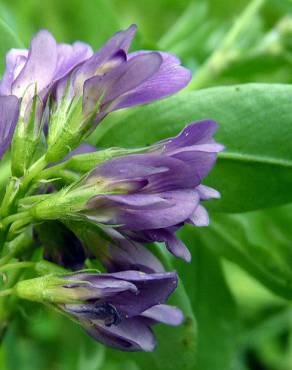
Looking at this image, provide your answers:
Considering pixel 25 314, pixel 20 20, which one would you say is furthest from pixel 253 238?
pixel 20 20

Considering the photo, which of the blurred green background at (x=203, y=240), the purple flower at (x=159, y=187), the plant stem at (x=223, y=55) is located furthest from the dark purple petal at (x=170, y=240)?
the plant stem at (x=223, y=55)

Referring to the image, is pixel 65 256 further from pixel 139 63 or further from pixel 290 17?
pixel 290 17

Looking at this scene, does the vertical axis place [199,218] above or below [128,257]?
above

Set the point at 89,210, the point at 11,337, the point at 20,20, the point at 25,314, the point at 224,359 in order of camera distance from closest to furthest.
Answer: the point at 89,210 → the point at 25,314 → the point at 224,359 → the point at 11,337 → the point at 20,20

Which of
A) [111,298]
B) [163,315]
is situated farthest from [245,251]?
[111,298]

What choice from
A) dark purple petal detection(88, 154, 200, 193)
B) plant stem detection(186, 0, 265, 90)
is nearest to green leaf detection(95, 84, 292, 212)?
dark purple petal detection(88, 154, 200, 193)

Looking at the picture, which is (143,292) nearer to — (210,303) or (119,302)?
(119,302)

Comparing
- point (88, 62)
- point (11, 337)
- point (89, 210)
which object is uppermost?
point (88, 62)
